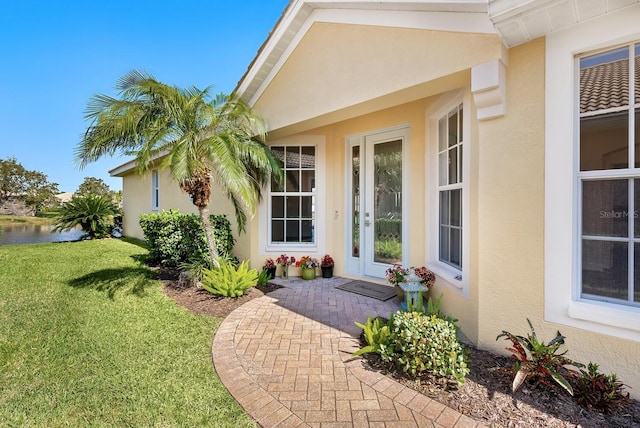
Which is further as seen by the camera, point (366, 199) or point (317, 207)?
point (317, 207)

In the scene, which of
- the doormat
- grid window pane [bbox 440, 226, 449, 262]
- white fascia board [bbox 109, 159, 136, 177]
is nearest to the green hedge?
the doormat

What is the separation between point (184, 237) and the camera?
293 inches

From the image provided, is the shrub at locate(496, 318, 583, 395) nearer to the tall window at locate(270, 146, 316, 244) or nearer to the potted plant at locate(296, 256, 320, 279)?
the potted plant at locate(296, 256, 320, 279)

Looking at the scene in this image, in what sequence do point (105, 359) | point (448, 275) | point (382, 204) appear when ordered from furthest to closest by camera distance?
point (382, 204) → point (448, 275) → point (105, 359)

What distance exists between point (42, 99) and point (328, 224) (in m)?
18.3

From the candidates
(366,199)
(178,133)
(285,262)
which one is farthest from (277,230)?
(178,133)

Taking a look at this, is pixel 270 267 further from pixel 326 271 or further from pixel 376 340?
pixel 376 340

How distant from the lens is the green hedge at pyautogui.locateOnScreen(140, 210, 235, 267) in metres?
7.13

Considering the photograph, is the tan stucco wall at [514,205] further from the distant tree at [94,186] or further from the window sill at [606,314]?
the distant tree at [94,186]

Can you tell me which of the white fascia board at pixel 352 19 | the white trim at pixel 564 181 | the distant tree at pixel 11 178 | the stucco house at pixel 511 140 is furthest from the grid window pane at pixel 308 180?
the distant tree at pixel 11 178

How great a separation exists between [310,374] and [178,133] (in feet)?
16.0

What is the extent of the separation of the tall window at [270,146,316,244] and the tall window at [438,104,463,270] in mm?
3089

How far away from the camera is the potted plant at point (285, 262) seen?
6922mm

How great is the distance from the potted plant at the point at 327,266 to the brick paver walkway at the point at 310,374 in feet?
5.82
